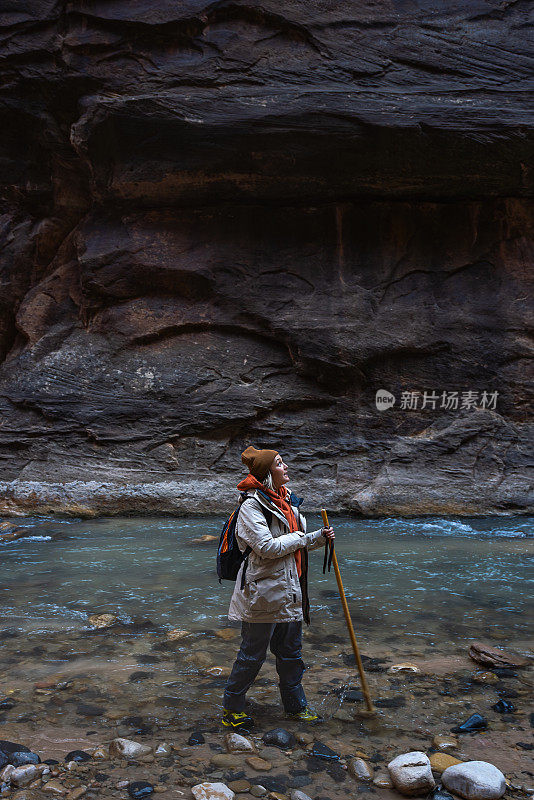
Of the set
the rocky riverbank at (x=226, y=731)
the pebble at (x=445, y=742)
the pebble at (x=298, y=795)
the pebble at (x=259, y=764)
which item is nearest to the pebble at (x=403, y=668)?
the rocky riverbank at (x=226, y=731)

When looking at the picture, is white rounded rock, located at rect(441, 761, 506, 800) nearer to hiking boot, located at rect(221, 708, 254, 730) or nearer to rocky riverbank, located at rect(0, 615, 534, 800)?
rocky riverbank, located at rect(0, 615, 534, 800)

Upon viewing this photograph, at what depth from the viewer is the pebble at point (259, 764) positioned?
9.39 feet

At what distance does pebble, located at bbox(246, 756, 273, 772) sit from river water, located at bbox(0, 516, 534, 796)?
37 cm

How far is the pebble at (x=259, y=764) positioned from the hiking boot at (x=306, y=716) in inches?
18.0

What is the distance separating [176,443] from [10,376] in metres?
3.74

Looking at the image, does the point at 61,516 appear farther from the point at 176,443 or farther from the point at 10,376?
the point at 10,376

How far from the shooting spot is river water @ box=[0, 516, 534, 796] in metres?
3.33

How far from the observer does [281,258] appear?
12.5 meters

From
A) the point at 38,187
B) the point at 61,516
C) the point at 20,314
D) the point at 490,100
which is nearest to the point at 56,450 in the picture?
the point at 61,516

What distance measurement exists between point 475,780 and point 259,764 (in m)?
0.98

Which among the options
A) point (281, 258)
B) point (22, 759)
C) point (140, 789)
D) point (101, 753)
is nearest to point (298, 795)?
point (140, 789)

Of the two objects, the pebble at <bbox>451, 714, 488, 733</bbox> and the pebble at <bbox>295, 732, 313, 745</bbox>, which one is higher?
the pebble at <bbox>451, 714, 488, 733</bbox>

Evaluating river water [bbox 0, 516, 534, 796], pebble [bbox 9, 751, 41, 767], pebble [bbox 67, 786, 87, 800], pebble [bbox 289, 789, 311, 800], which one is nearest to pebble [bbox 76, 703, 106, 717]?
river water [bbox 0, 516, 534, 796]

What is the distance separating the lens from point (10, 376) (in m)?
12.3
